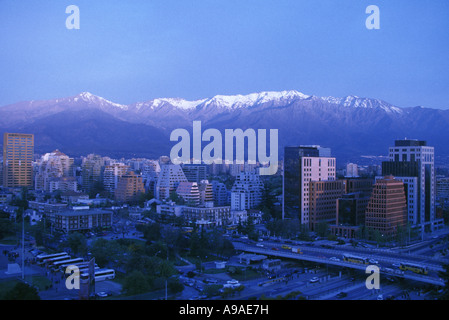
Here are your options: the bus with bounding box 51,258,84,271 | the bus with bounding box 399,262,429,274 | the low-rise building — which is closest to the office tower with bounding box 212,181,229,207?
the low-rise building

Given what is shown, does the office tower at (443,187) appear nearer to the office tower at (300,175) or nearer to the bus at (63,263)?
the office tower at (300,175)

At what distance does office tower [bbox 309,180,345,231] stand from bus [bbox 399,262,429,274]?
4.29 metres

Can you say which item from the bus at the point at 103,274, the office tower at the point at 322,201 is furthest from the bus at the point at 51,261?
the office tower at the point at 322,201

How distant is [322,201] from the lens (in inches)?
454

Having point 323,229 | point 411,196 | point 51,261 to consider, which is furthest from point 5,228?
point 411,196

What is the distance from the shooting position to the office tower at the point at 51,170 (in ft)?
67.0

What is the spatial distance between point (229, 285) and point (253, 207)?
8.87 metres

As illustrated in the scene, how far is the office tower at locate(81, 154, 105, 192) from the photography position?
21.3m

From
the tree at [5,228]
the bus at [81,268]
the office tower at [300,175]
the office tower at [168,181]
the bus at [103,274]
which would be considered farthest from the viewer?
the office tower at [168,181]

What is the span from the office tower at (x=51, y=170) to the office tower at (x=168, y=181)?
5.90 meters

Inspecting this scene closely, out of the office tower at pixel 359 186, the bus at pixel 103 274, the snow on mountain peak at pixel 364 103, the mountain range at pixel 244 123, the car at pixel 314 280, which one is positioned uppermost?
the snow on mountain peak at pixel 364 103
